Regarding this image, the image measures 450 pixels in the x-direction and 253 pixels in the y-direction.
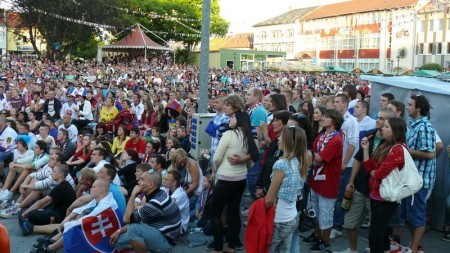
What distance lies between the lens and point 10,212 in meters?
7.86

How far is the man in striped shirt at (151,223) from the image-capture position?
5.45 m

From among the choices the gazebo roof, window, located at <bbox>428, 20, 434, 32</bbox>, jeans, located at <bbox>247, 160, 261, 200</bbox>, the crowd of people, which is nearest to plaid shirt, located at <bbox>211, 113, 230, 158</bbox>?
the crowd of people

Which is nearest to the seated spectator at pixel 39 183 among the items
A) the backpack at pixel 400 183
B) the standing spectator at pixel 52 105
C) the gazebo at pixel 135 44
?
the backpack at pixel 400 183

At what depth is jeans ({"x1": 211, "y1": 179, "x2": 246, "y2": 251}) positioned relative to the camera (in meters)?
5.47

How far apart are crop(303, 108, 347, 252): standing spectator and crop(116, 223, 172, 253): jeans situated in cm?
176

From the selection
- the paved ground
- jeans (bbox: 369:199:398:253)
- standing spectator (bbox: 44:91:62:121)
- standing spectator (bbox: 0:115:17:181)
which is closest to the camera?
jeans (bbox: 369:199:398:253)

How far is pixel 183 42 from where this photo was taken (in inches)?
2426

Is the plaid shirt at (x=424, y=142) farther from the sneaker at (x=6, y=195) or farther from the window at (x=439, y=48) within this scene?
the window at (x=439, y=48)

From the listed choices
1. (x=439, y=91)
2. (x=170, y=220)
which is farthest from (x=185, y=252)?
(x=439, y=91)

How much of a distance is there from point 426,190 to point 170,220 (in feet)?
9.35

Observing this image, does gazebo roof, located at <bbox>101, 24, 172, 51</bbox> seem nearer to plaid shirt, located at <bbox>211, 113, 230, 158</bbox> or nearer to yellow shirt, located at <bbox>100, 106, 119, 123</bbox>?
yellow shirt, located at <bbox>100, 106, 119, 123</bbox>

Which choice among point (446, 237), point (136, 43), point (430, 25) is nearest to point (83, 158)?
point (446, 237)

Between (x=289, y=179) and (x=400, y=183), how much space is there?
3.59 feet

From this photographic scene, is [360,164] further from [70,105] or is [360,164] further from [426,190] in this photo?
[70,105]
